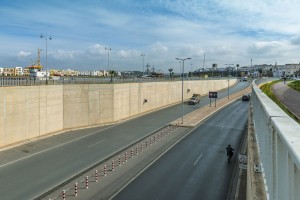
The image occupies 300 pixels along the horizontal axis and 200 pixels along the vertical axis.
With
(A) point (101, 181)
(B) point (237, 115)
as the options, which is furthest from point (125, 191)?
(B) point (237, 115)

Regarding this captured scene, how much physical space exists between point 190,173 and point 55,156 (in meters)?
12.9

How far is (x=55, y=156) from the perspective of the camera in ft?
99.4

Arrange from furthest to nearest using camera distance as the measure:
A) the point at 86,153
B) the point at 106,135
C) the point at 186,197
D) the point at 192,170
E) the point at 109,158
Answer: the point at 106,135 < the point at 86,153 < the point at 109,158 < the point at 192,170 < the point at 186,197

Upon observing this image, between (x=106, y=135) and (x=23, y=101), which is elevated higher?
(x=23, y=101)

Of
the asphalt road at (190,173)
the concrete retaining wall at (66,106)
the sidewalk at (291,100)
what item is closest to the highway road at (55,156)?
the concrete retaining wall at (66,106)

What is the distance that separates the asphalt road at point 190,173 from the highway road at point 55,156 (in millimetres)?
5599

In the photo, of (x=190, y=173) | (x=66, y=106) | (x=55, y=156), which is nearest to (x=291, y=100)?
(x=190, y=173)

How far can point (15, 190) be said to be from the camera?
21.5 metres

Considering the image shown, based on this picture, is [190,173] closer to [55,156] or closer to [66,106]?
[55,156]

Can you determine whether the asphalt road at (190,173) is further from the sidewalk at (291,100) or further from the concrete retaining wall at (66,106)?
the concrete retaining wall at (66,106)

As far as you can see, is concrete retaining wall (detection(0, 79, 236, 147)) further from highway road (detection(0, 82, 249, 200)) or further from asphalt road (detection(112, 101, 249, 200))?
asphalt road (detection(112, 101, 249, 200))

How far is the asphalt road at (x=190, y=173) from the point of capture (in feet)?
67.6

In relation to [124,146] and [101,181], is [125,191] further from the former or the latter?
[124,146]

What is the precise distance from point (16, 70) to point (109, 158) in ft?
270
